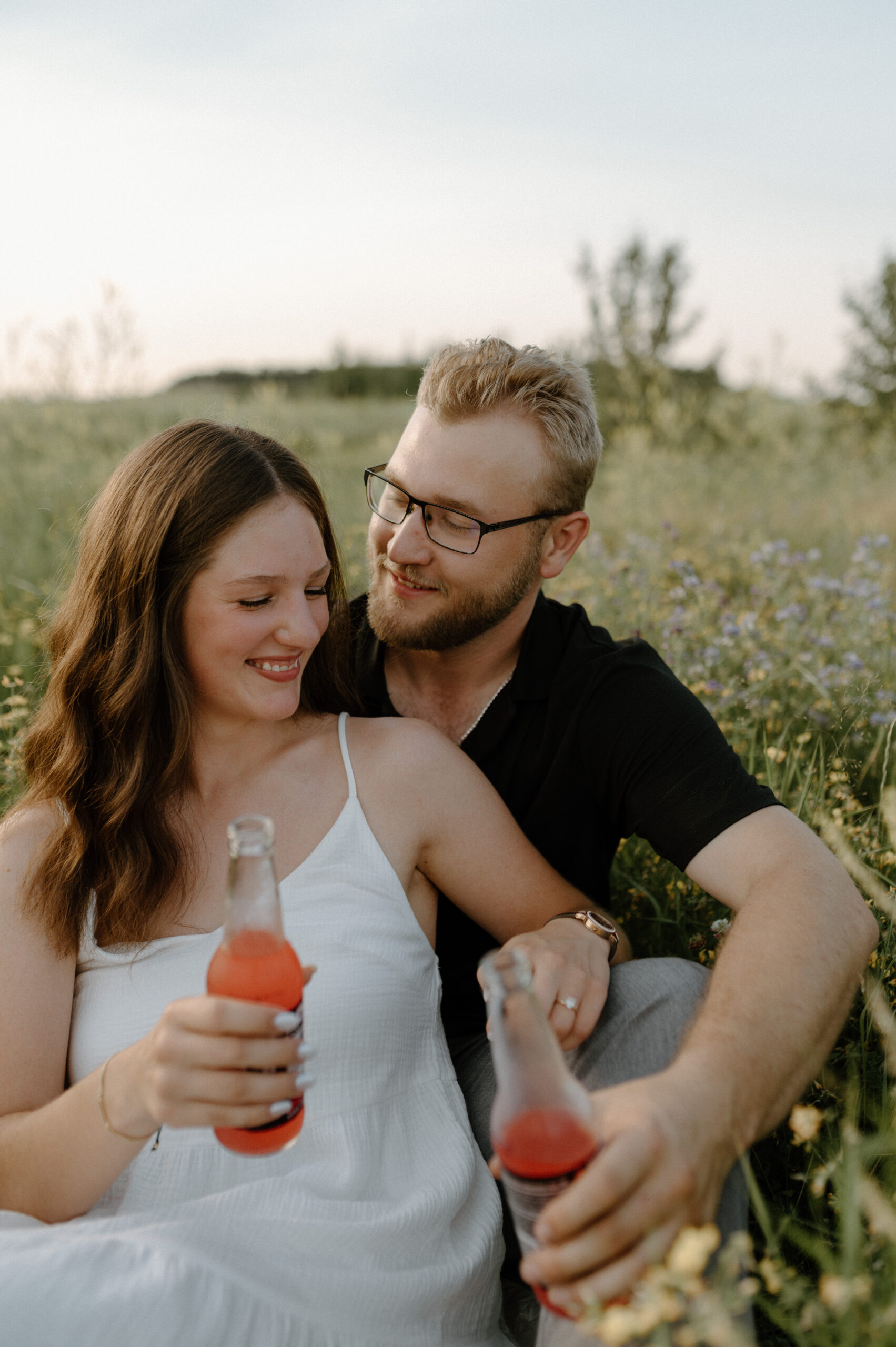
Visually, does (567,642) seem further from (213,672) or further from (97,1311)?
(97,1311)

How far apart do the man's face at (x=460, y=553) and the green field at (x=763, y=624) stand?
0.41 metres

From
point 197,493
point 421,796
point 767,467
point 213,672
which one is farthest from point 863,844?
→ point 767,467

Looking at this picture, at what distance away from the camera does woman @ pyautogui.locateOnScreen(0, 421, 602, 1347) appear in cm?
154

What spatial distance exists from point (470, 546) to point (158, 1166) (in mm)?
1757

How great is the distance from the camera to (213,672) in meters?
2.30

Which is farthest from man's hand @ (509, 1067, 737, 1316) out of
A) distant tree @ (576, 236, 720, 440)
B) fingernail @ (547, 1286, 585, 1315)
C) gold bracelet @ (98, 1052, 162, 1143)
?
distant tree @ (576, 236, 720, 440)

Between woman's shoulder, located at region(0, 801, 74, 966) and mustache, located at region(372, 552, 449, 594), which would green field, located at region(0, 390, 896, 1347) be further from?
woman's shoulder, located at region(0, 801, 74, 966)

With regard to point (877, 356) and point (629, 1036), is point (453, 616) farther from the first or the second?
point (877, 356)

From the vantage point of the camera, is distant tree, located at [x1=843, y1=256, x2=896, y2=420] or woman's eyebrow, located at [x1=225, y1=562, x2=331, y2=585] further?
distant tree, located at [x1=843, y1=256, x2=896, y2=420]

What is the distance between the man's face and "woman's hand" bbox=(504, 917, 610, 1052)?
1.02 m

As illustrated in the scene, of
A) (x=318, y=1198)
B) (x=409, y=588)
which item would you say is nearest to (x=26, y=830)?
(x=318, y=1198)

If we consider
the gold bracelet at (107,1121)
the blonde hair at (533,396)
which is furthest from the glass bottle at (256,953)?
the blonde hair at (533,396)

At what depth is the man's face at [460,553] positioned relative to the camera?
2.80 m

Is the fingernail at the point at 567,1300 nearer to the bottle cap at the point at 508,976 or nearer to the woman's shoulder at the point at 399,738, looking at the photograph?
the bottle cap at the point at 508,976
